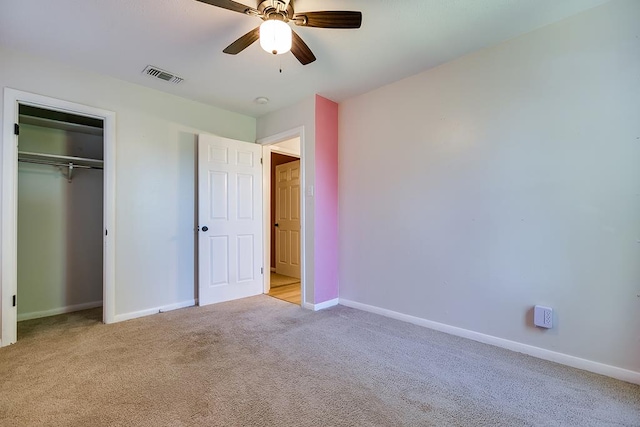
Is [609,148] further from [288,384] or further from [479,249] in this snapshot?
[288,384]

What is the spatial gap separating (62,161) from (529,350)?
476cm

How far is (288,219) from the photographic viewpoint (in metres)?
5.32

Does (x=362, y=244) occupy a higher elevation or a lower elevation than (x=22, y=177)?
lower

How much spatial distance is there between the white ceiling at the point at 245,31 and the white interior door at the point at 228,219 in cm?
87

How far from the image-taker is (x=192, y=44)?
2.36 metres

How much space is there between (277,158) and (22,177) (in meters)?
3.61

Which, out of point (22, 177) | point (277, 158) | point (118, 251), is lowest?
point (118, 251)

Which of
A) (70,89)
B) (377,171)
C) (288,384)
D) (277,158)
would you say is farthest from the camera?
(277,158)

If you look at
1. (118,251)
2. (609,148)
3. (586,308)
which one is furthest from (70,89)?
(586,308)

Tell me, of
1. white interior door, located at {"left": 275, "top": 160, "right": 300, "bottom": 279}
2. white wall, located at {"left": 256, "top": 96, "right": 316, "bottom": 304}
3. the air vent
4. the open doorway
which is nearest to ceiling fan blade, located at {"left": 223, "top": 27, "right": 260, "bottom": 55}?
the air vent

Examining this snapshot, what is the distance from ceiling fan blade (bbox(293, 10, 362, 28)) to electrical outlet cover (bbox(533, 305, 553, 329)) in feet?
7.60

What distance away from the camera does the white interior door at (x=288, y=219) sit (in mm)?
5152

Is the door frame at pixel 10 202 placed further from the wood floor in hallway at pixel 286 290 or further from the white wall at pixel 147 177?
the wood floor in hallway at pixel 286 290

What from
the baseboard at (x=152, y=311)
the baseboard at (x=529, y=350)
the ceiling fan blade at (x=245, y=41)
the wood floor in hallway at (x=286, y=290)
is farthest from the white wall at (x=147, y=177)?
the baseboard at (x=529, y=350)
